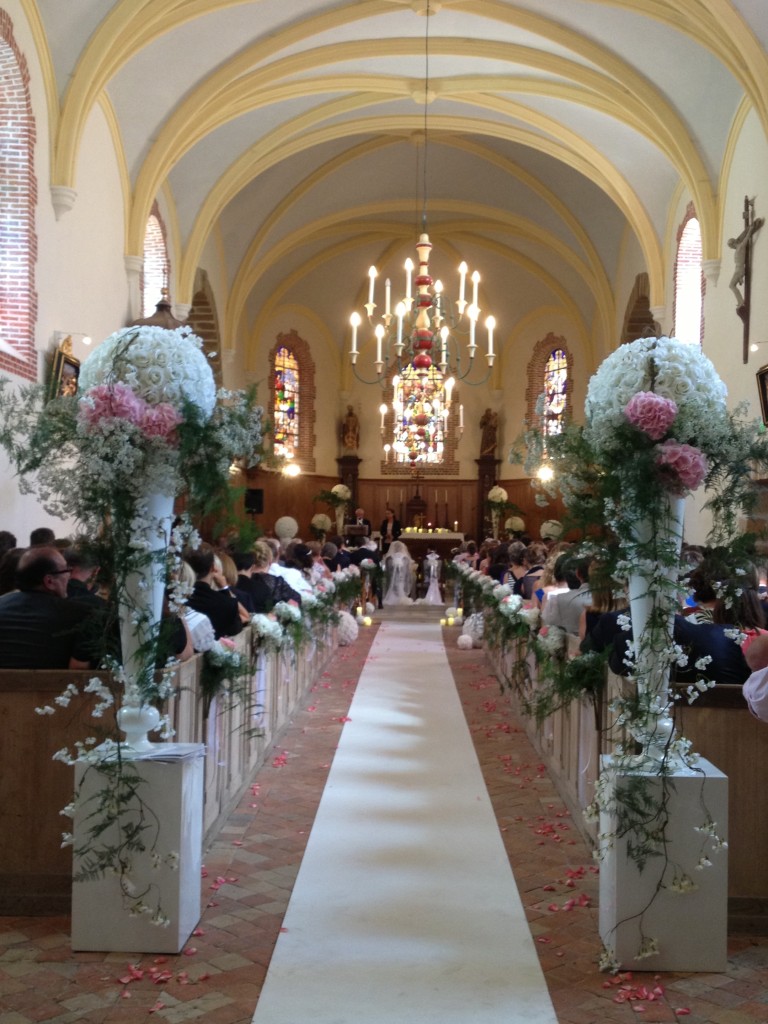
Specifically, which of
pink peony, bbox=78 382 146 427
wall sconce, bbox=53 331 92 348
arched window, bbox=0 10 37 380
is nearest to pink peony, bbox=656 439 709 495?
pink peony, bbox=78 382 146 427

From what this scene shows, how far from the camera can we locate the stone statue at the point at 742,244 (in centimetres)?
1205

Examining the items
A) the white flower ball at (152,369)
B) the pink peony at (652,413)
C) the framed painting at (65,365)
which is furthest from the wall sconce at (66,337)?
the pink peony at (652,413)

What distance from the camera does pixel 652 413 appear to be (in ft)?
12.3

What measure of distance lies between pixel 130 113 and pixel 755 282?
8151mm

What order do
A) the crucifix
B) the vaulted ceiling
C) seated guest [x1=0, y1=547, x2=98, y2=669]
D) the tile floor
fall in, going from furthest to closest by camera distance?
the crucifix
the vaulted ceiling
seated guest [x1=0, y1=547, x2=98, y2=669]
the tile floor

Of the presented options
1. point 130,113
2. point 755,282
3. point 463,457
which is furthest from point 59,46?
point 463,457

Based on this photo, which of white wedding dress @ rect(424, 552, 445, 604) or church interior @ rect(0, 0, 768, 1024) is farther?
white wedding dress @ rect(424, 552, 445, 604)

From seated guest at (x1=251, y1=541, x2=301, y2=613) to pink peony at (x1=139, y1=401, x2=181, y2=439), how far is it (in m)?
3.47

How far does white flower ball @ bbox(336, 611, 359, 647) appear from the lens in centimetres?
1366

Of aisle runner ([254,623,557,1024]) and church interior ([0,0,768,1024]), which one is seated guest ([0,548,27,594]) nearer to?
church interior ([0,0,768,1024])

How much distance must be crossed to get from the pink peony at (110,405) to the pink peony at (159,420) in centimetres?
4

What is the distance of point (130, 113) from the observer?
13680 mm

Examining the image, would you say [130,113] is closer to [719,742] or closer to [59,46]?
[59,46]

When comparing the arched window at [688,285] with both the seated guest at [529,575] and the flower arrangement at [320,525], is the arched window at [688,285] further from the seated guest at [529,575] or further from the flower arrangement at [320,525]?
the flower arrangement at [320,525]
